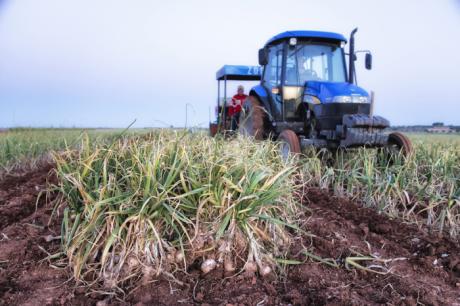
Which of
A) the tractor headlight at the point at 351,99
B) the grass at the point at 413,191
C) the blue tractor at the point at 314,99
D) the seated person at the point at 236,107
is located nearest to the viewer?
the grass at the point at 413,191

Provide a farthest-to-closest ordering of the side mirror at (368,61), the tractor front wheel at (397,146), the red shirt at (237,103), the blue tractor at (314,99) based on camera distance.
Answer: the red shirt at (237,103) < the side mirror at (368,61) < the blue tractor at (314,99) < the tractor front wheel at (397,146)

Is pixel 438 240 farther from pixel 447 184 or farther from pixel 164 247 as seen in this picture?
pixel 164 247

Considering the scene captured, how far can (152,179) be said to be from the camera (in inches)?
101

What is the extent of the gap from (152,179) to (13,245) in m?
1.18

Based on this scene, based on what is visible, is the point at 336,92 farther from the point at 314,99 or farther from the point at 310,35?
the point at 310,35

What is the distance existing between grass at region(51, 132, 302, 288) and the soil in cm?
12

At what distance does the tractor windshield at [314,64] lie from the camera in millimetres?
6758

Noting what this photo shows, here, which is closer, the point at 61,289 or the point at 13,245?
the point at 61,289

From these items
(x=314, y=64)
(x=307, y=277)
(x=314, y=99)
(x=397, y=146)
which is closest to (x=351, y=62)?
(x=314, y=64)

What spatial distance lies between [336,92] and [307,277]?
432 cm

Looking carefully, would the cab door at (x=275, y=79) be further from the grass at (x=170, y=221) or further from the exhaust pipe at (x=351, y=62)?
the grass at (x=170, y=221)

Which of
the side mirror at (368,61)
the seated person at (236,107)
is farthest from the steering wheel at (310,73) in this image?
the seated person at (236,107)

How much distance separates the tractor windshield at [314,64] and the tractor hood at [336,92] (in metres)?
0.29

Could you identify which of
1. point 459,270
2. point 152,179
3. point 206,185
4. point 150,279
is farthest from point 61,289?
Answer: point 459,270
